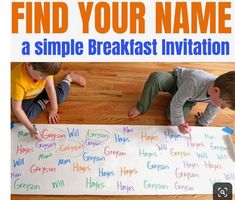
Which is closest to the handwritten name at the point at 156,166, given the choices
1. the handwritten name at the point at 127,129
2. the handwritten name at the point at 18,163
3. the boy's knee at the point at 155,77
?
the handwritten name at the point at 127,129

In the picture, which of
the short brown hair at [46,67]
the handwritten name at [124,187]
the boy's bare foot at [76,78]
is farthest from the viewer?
the boy's bare foot at [76,78]

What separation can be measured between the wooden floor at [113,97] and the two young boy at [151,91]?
2cm

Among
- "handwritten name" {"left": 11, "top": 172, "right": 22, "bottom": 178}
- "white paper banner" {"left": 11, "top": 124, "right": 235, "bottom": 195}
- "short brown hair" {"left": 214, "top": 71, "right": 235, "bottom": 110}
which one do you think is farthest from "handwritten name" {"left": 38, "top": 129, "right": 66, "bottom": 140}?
"short brown hair" {"left": 214, "top": 71, "right": 235, "bottom": 110}

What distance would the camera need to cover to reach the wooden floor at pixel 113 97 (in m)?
1.06

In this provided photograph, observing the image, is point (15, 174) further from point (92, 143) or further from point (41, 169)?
point (92, 143)

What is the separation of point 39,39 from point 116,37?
18 centimetres

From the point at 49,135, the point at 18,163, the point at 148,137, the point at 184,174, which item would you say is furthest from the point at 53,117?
the point at 184,174

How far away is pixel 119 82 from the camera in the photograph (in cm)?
112

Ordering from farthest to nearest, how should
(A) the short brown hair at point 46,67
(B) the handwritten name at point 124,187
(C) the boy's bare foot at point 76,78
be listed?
(C) the boy's bare foot at point 76,78, (B) the handwritten name at point 124,187, (A) the short brown hair at point 46,67

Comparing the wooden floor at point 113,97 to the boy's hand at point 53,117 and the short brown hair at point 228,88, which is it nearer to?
the boy's hand at point 53,117

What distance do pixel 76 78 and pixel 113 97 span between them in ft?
0.40

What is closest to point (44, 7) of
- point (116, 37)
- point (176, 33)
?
point (116, 37)

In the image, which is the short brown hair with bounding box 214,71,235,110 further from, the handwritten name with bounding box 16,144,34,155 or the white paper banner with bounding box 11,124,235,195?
the handwritten name with bounding box 16,144,34,155

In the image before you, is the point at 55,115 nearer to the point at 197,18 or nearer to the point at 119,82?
the point at 119,82
